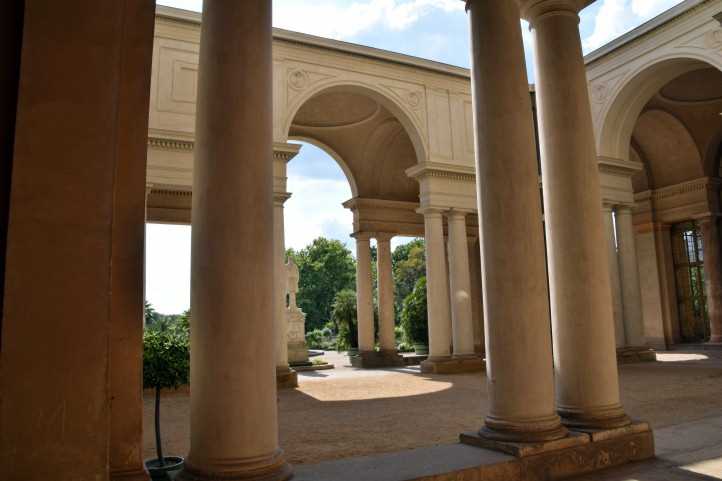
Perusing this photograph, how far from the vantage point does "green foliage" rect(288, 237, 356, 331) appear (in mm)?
84500

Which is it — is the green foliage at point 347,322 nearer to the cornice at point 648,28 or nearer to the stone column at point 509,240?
the cornice at point 648,28

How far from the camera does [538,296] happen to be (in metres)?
6.78

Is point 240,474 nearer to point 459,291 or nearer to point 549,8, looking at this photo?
point 549,8

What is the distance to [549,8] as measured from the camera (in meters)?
8.13

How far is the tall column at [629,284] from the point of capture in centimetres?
2495

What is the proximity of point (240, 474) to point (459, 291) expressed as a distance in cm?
1973

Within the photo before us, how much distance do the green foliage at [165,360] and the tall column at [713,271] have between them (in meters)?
31.5

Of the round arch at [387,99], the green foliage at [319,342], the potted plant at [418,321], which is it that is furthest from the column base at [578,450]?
the green foliage at [319,342]

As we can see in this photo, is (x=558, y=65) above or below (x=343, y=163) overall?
below

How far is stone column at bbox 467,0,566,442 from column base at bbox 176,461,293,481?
280cm

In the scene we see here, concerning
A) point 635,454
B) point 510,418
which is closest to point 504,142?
point 510,418

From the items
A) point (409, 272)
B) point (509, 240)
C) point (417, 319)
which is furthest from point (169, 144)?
point (409, 272)

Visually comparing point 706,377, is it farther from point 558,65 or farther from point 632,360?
point 558,65

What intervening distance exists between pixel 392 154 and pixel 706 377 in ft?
64.6
